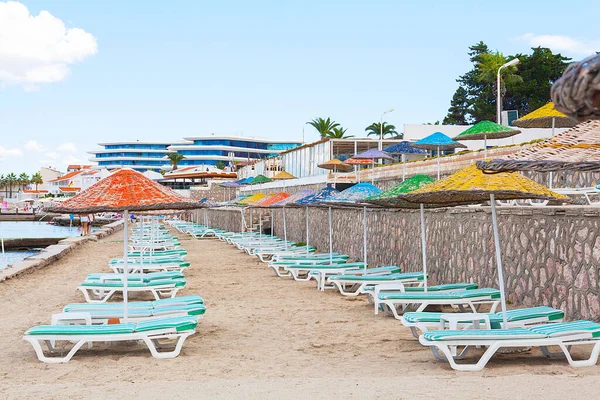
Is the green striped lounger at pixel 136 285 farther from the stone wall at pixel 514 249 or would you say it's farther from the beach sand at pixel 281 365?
the stone wall at pixel 514 249

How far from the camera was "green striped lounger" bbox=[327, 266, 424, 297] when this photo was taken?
1219 centimetres

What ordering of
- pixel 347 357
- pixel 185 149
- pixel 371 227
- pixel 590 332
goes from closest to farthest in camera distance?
pixel 590 332 → pixel 347 357 → pixel 371 227 → pixel 185 149

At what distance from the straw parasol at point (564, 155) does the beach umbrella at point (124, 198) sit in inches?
159

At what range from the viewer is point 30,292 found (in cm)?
1404

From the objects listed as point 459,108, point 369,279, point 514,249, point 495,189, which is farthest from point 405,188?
point 459,108

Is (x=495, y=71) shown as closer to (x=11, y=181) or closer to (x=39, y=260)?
(x=39, y=260)

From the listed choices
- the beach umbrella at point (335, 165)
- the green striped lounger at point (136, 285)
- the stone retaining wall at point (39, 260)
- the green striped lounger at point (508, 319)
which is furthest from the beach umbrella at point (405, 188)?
the beach umbrella at point (335, 165)

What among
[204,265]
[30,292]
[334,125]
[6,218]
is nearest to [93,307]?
[30,292]

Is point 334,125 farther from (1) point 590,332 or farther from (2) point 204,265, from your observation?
(1) point 590,332

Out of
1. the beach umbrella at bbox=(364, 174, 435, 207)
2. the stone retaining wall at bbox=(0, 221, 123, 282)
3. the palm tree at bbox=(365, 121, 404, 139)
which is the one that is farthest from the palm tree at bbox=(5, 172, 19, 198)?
the beach umbrella at bbox=(364, 174, 435, 207)

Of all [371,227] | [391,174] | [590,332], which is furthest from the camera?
[391,174]

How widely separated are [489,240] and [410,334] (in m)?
3.27

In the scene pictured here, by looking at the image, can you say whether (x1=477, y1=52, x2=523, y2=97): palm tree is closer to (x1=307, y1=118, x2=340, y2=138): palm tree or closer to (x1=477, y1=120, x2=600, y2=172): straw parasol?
(x1=307, y1=118, x2=340, y2=138): palm tree

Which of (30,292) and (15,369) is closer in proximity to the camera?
(15,369)
